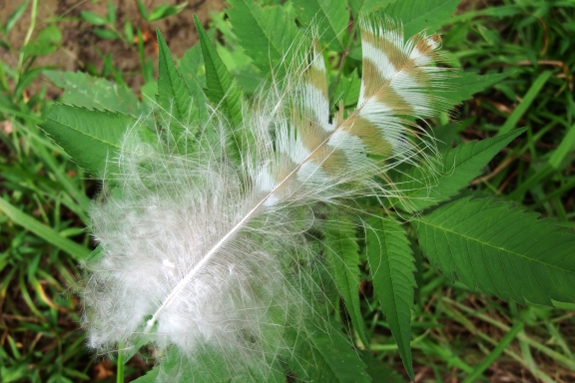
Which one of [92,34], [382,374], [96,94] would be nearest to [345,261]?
[382,374]

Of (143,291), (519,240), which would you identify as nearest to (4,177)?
(143,291)

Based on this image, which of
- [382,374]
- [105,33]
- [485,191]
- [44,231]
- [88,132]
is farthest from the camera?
[105,33]

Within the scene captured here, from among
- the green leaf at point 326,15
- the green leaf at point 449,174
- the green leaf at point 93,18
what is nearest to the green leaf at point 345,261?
the green leaf at point 449,174

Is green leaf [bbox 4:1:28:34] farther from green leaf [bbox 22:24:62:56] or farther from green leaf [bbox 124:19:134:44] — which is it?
green leaf [bbox 124:19:134:44]

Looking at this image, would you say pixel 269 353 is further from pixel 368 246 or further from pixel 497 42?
pixel 497 42

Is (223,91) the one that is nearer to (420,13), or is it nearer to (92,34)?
(420,13)
